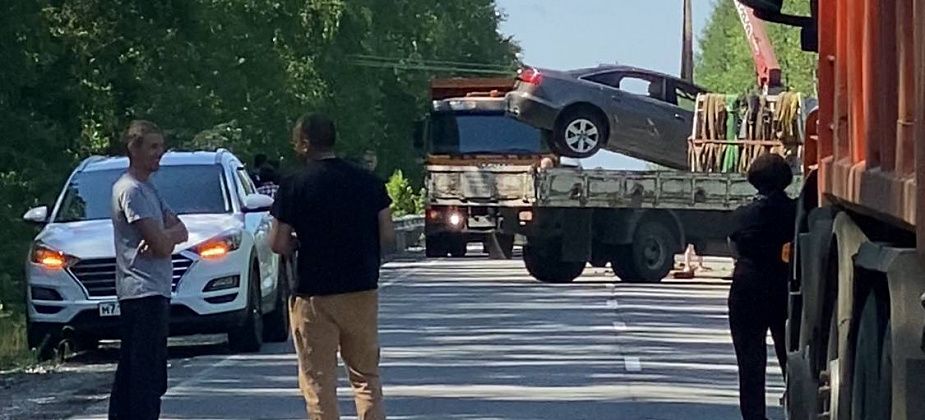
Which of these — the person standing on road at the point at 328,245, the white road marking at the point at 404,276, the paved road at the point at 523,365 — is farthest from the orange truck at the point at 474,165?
the person standing on road at the point at 328,245

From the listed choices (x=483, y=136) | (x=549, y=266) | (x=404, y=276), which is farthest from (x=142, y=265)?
(x=483, y=136)

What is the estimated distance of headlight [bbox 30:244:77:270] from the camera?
19.3 metres

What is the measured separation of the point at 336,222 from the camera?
1145cm

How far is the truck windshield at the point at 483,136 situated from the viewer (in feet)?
124

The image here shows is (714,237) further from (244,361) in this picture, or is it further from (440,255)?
(244,361)

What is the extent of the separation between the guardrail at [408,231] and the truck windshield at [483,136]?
10.8 meters

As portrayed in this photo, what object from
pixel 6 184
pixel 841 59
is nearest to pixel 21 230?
pixel 6 184

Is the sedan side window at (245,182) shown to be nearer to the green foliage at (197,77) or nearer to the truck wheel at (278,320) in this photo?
the truck wheel at (278,320)

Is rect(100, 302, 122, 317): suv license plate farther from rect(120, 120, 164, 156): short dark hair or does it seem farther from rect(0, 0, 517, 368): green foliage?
rect(0, 0, 517, 368): green foliage

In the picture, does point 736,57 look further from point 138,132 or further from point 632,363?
point 138,132

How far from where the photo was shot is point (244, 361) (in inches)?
769

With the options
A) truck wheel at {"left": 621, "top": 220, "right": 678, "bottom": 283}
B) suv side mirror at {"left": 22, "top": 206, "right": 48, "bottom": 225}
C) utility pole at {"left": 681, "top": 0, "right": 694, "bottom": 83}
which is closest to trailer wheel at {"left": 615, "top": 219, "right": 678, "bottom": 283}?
truck wheel at {"left": 621, "top": 220, "right": 678, "bottom": 283}

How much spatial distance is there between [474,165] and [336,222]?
25203mm

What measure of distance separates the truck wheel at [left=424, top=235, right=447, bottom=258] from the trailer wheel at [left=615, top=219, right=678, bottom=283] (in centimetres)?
559
